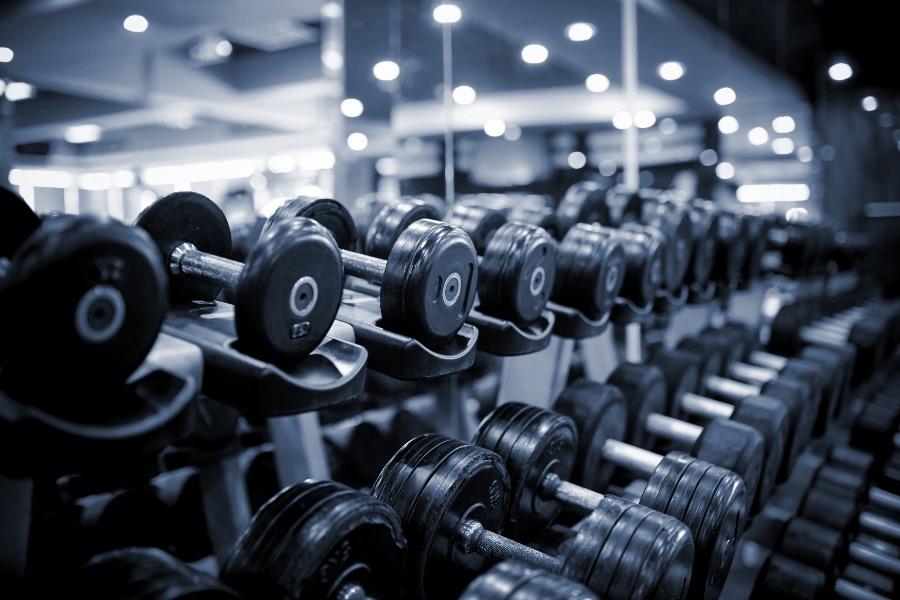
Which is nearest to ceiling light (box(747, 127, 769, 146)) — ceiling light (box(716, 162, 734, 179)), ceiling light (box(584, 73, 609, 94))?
ceiling light (box(716, 162, 734, 179))

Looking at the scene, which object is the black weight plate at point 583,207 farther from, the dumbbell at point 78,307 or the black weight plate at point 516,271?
the dumbbell at point 78,307

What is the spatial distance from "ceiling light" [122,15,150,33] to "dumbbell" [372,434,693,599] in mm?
2065

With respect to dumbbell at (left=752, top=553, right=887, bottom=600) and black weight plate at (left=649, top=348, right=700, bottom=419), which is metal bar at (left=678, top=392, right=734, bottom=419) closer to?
black weight plate at (left=649, top=348, right=700, bottom=419)

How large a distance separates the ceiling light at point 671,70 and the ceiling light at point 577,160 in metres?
1.53

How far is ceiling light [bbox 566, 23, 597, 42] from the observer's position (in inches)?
144

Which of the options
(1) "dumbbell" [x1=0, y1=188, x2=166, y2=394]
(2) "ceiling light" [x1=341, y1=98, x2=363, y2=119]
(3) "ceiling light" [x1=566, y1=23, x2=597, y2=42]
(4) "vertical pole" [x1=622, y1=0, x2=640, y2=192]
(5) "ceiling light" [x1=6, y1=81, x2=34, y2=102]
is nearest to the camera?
(1) "dumbbell" [x1=0, y1=188, x2=166, y2=394]

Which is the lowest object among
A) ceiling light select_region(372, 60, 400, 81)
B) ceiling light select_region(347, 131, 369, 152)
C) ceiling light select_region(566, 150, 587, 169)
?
ceiling light select_region(347, 131, 369, 152)

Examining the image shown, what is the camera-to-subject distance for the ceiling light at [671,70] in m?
4.55

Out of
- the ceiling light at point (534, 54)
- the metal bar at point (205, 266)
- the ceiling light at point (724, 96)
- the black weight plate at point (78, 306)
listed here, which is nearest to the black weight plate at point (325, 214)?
the metal bar at point (205, 266)

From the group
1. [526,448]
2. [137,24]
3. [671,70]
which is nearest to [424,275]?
[526,448]

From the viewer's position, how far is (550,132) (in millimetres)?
6555

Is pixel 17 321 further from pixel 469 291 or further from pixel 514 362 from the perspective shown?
pixel 514 362

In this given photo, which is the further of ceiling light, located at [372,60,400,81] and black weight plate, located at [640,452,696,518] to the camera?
ceiling light, located at [372,60,400,81]

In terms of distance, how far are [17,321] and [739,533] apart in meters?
1.13
